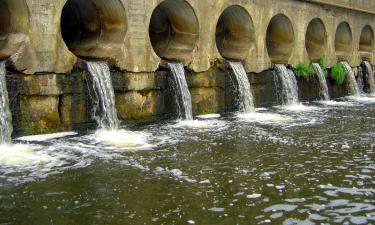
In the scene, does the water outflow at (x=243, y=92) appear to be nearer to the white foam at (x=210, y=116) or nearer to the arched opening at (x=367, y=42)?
the white foam at (x=210, y=116)

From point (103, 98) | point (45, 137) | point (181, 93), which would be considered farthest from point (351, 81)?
point (45, 137)

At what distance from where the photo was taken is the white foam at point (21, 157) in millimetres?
7109

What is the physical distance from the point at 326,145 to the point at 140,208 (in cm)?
476

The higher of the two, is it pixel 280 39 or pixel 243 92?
pixel 280 39

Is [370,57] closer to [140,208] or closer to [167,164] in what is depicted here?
[167,164]

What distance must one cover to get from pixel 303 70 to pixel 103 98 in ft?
29.0

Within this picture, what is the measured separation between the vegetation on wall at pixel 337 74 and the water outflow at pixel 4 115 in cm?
1351

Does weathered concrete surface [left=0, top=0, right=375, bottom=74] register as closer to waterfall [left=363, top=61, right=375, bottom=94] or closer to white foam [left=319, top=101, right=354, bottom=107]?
white foam [left=319, top=101, right=354, bottom=107]

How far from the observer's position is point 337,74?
60.5ft

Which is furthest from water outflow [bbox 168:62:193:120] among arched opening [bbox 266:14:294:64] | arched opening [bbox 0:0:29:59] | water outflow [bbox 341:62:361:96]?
water outflow [bbox 341:62:361:96]

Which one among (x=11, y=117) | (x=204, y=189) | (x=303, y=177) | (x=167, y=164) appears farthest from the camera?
(x=11, y=117)

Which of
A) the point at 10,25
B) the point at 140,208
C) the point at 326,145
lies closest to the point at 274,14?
the point at 326,145

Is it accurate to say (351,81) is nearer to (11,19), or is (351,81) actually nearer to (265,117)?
(265,117)

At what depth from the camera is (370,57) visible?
71.2ft
